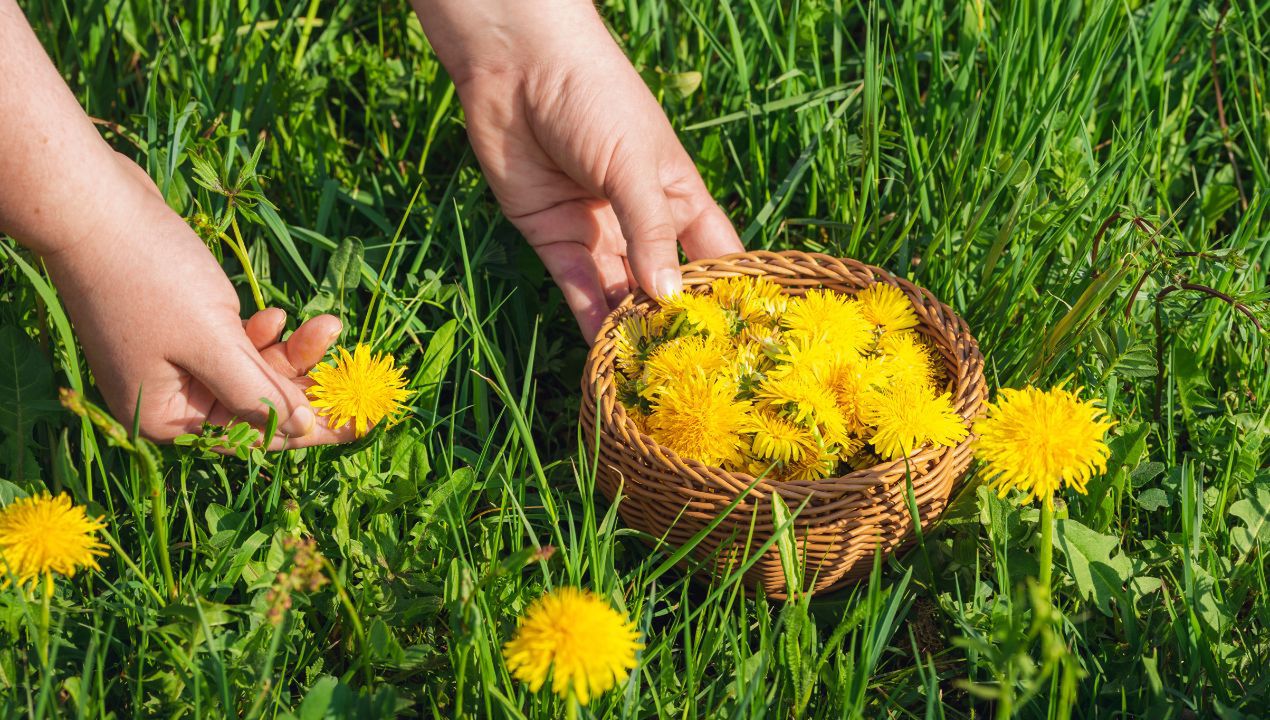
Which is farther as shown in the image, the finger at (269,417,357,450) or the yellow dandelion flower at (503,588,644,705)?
the finger at (269,417,357,450)

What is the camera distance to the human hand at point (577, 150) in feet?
6.06

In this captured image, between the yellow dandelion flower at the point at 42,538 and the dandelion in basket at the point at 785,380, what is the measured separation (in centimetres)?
80

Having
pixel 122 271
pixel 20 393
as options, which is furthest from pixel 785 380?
pixel 20 393

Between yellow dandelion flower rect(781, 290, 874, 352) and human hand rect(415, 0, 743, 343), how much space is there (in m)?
0.23

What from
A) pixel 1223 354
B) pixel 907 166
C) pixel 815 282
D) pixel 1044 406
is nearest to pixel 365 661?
pixel 1044 406

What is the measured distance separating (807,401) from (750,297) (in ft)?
1.00

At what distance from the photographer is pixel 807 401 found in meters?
1.57

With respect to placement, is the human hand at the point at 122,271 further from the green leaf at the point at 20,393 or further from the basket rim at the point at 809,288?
the basket rim at the point at 809,288

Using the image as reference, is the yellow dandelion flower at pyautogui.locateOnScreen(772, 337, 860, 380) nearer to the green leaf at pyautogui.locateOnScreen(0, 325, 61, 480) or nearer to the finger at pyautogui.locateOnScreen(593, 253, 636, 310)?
the finger at pyautogui.locateOnScreen(593, 253, 636, 310)

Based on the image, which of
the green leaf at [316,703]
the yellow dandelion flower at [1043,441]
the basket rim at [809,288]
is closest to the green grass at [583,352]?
the green leaf at [316,703]

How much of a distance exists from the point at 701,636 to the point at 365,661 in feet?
1.67

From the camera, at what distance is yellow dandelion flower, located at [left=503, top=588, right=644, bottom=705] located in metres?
1.06

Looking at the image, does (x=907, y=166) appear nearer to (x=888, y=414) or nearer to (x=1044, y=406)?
(x=888, y=414)

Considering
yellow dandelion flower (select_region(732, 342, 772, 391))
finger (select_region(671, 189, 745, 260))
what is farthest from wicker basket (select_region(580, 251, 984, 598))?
finger (select_region(671, 189, 745, 260))
